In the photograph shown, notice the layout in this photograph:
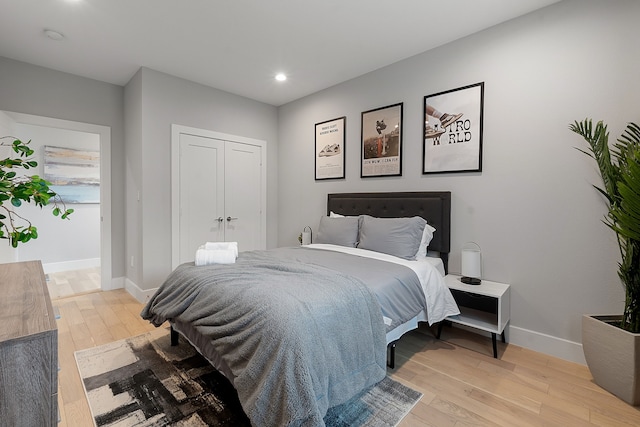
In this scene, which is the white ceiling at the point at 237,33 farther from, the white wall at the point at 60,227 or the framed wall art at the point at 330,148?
the white wall at the point at 60,227

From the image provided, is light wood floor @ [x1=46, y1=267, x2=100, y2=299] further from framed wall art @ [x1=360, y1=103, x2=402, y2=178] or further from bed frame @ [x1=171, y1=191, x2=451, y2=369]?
framed wall art @ [x1=360, y1=103, x2=402, y2=178]

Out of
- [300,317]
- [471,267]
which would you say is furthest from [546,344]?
[300,317]

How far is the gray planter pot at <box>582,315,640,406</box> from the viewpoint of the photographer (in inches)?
69.7

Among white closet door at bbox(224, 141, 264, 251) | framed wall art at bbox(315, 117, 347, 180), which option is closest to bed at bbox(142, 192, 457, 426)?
framed wall art at bbox(315, 117, 347, 180)

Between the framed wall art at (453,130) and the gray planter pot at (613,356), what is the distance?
4.73 feet

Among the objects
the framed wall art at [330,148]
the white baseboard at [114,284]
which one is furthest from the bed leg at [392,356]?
the white baseboard at [114,284]

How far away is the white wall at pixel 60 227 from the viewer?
15.4 ft

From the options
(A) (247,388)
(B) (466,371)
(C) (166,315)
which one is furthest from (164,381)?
(B) (466,371)

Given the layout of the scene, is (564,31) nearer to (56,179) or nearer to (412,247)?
(412,247)

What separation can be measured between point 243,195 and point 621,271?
4051 mm

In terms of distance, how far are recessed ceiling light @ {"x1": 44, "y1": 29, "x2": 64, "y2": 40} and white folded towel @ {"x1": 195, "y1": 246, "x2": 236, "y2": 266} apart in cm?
249

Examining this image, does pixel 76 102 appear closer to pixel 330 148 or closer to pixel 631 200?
pixel 330 148

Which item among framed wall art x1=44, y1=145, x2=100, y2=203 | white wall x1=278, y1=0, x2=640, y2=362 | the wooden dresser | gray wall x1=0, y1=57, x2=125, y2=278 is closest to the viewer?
the wooden dresser

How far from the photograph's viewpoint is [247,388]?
1370 mm
